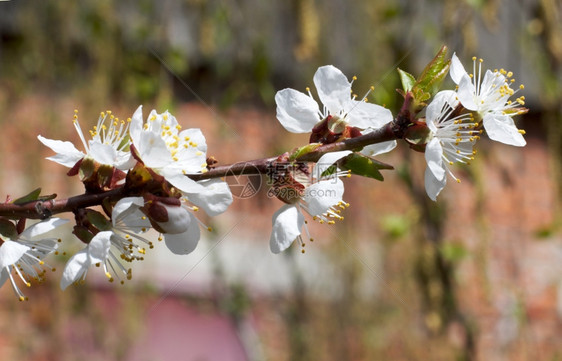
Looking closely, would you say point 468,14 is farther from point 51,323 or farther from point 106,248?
point 51,323

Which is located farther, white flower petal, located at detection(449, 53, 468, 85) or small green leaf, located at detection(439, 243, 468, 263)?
small green leaf, located at detection(439, 243, 468, 263)

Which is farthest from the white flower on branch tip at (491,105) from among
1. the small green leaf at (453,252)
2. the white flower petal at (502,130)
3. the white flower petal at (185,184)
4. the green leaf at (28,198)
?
the small green leaf at (453,252)

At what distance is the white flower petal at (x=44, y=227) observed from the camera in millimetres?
446

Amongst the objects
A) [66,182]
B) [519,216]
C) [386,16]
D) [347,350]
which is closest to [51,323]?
[66,182]

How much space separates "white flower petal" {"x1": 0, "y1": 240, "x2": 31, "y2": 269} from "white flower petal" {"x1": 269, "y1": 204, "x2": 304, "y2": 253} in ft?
0.58

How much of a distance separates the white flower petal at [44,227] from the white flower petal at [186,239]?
77 mm

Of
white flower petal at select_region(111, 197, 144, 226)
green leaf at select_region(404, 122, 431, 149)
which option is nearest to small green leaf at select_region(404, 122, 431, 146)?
green leaf at select_region(404, 122, 431, 149)

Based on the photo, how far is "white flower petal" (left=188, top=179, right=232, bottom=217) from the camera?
1.51 ft

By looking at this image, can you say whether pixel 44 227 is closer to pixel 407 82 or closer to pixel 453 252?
pixel 407 82

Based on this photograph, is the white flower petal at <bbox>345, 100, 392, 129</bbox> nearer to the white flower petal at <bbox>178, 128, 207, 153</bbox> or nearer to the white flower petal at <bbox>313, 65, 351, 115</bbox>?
the white flower petal at <bbox>313, 65, 351, 115</bbox>

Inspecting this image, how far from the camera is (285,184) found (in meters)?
0.49

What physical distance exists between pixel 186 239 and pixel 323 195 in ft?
0.36

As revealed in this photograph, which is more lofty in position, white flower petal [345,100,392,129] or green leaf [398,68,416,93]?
green leaf [398,68,416,93]

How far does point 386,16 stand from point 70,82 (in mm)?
793
